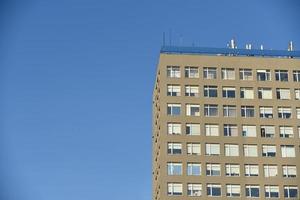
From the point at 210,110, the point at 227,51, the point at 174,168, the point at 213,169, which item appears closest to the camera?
the point at 174,168

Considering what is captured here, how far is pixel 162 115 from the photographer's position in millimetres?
104438

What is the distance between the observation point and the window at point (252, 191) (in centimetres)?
10100

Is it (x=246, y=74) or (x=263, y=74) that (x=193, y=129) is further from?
(x=263, y=74)

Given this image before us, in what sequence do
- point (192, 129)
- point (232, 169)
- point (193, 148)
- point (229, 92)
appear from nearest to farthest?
point (232, 169)
point (193, 148)
point (192, 129)
point (229, 92)

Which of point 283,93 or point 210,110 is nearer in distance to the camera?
point 210,110

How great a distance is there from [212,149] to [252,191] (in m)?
8.36

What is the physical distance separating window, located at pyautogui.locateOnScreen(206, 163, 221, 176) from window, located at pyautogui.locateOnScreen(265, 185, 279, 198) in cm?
736

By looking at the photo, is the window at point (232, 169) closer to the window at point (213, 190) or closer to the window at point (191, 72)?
the window at point (213, 190)

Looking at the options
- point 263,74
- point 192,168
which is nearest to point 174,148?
point 192,168

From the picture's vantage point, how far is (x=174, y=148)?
102688mm

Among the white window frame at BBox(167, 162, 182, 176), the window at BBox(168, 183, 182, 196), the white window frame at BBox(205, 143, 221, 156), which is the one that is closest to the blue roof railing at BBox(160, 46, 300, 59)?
the white window frame at BBox(205, 143, 221, 156)

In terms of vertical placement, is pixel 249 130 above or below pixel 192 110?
below

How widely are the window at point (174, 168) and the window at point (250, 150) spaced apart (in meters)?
10.2

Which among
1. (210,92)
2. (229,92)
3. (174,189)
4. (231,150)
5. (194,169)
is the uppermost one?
(229,92)
